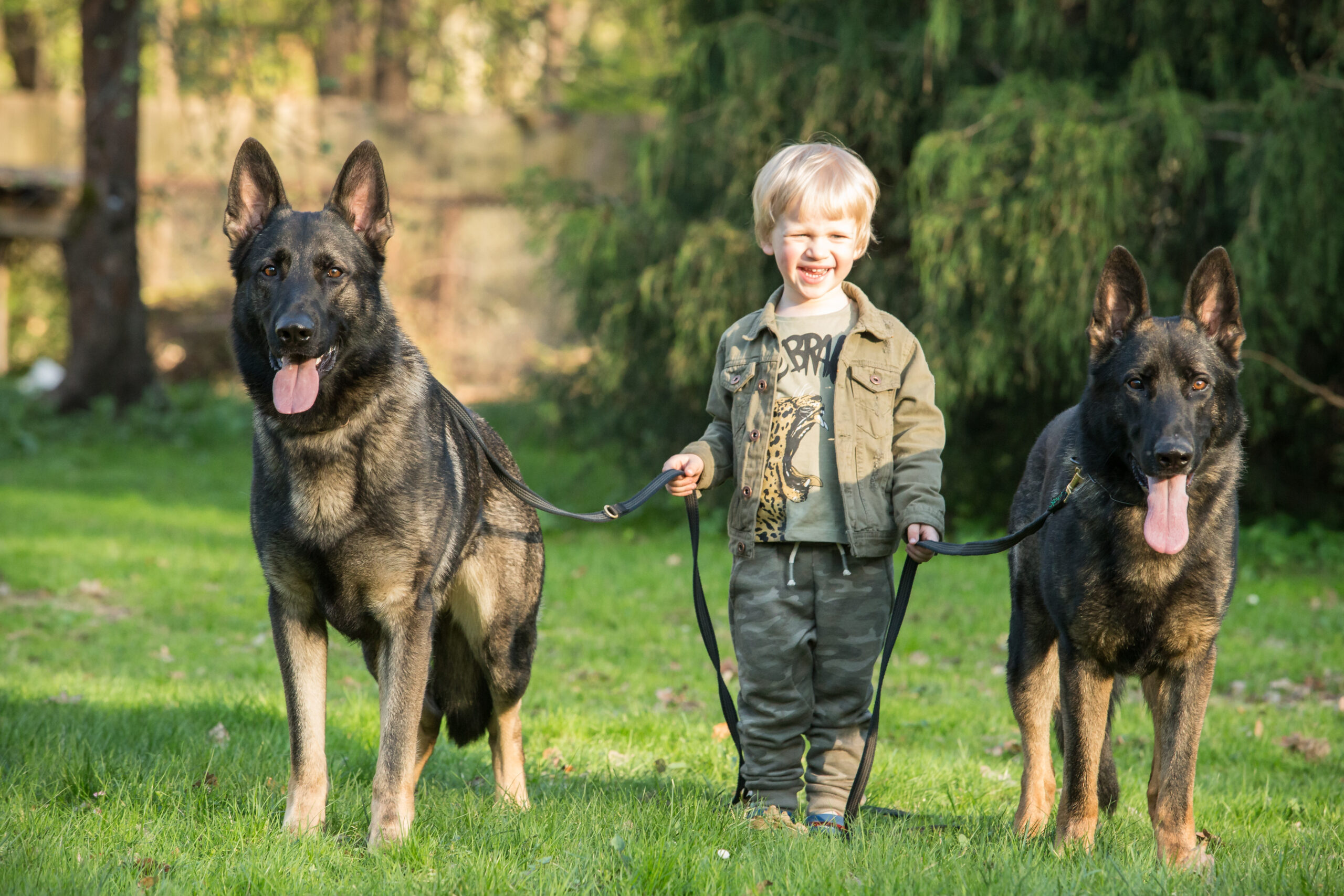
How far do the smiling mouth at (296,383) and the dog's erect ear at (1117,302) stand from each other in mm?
2329

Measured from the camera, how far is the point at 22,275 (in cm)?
2370

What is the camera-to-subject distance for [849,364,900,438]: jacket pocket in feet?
12.3

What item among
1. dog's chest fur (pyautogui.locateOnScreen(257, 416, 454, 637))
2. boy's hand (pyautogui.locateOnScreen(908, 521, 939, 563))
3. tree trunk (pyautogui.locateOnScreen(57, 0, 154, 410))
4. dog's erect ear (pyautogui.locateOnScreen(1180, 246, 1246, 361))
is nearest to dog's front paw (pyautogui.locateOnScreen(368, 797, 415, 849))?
dog's chest fur (pyautogui.locateOnScreen(257, 416, 454, 637))

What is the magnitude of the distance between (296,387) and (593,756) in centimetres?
210

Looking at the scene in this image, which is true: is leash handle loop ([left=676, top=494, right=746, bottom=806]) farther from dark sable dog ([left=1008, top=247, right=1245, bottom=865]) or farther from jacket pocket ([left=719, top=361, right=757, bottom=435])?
dark sable dog ([left=1008, top=247, right=1245, bottom=865])

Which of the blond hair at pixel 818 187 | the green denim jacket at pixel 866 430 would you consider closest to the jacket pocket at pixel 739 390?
the green denim jacket at pixel 866 430

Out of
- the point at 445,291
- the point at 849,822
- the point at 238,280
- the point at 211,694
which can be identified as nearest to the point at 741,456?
the point at 849,822

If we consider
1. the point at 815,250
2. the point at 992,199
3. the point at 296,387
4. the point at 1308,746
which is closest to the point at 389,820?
the point at 296,387

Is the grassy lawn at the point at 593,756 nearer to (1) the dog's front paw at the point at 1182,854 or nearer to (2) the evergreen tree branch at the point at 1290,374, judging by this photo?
(1) the dog's front paw at the point at 1182,854

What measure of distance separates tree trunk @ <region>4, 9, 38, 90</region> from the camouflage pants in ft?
85.0

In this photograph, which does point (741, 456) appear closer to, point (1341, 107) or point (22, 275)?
point (1341, 107)

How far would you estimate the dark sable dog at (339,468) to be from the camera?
11.6ft

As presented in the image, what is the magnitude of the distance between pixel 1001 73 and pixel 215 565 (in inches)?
307

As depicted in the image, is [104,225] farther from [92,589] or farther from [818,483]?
[818,483]
